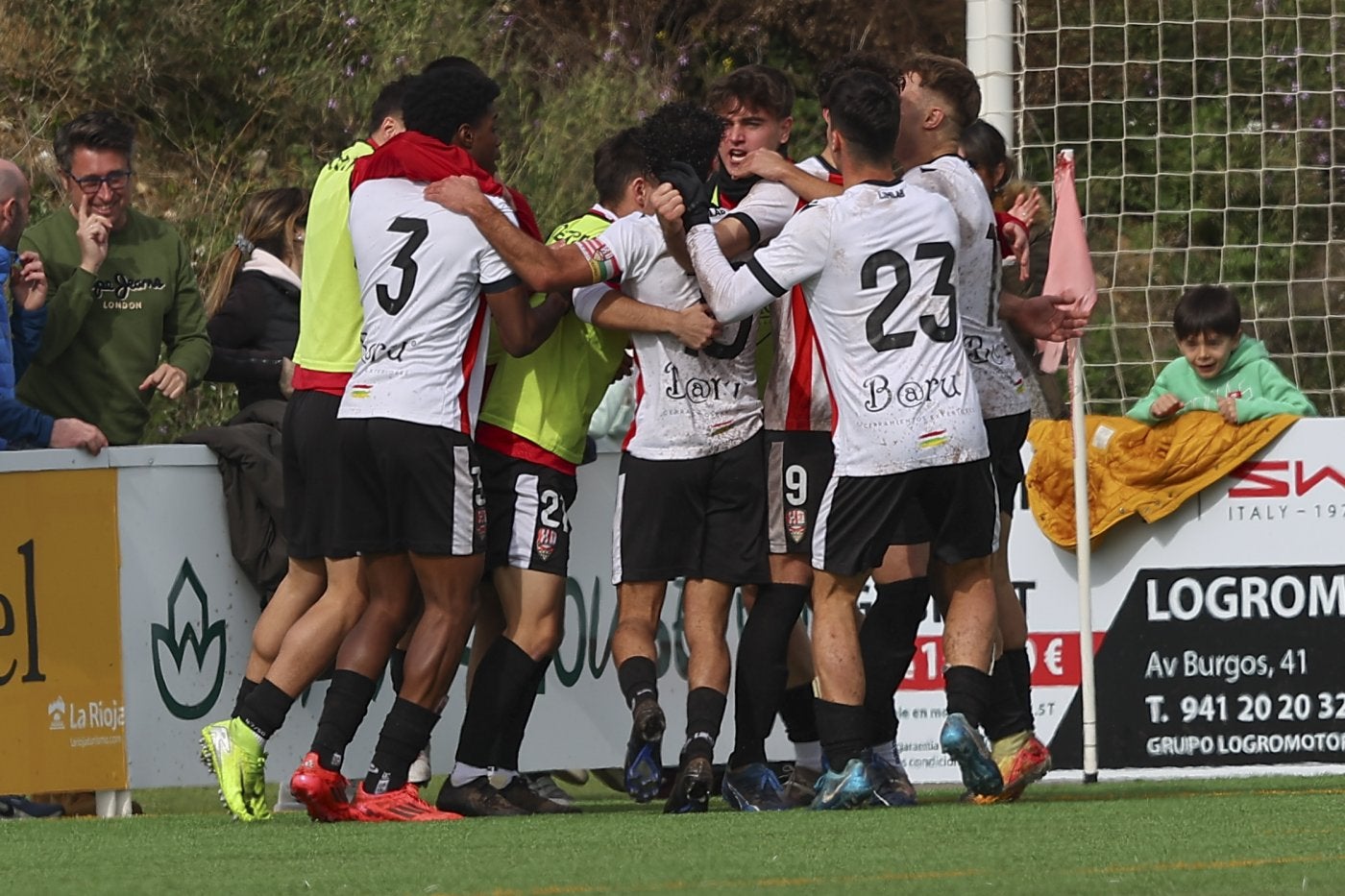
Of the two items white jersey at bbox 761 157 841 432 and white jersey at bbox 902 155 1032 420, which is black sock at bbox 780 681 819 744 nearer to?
white jersey at bbox 761 157 841 432

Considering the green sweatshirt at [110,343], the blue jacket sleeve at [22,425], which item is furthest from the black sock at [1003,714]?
the blue jacket sleeve at [22,425]

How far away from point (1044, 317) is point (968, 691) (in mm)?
1525

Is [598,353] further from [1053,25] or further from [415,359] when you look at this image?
[1053,25]

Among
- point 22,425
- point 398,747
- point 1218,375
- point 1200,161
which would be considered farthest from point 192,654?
point 1200,161

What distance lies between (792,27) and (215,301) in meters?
9.09

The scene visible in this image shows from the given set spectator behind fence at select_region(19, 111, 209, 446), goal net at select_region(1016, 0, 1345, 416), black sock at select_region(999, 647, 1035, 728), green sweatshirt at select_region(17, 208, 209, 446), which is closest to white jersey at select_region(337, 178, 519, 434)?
spectator behind fence at select_region(19, 111, 209, 446)

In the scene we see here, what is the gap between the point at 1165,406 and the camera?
10.1m

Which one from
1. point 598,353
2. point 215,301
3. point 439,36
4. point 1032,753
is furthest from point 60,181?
point 1032,753

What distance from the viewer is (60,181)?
15.1m

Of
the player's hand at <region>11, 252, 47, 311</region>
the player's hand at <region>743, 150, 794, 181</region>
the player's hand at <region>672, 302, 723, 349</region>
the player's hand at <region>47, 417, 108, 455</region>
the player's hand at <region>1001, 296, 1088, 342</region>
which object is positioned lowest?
the player's hand at <region>47, 417, 108, 455</region>

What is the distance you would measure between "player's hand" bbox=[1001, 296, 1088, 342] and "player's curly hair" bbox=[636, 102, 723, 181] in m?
1.30

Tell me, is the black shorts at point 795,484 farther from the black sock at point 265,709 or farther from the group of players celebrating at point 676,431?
the black sock at point 265,709

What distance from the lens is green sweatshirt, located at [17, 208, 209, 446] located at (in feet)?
30.1

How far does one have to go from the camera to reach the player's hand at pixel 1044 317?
841 centimetres
